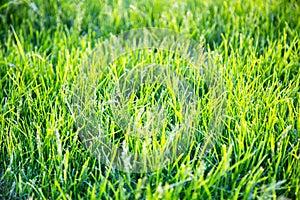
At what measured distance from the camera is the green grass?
56.5 inches

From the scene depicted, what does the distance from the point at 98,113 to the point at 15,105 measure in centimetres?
39

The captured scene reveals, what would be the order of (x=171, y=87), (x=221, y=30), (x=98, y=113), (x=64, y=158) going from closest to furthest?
(x=64, y=158) < (x=98, y=113) < (x=171, y=87) < (x=221, y=30)

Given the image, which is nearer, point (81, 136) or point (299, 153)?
point (299, 153)

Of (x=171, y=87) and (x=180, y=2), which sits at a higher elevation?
(x=180, y=2)

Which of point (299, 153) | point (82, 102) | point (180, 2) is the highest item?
point (180, 2)

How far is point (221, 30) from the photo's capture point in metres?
2.50

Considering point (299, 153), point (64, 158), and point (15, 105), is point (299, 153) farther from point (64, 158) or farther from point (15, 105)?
point (15, 105)

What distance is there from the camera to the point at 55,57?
2.29 metres

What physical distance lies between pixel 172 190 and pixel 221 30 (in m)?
1.41

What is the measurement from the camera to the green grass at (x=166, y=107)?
4.71ft

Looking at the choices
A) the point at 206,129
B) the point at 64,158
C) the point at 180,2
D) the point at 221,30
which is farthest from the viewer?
the point at 180,2

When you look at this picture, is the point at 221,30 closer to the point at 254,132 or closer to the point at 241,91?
the point at 241,91

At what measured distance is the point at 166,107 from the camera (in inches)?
70.2

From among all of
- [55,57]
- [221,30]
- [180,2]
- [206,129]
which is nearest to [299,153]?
[206,129]
